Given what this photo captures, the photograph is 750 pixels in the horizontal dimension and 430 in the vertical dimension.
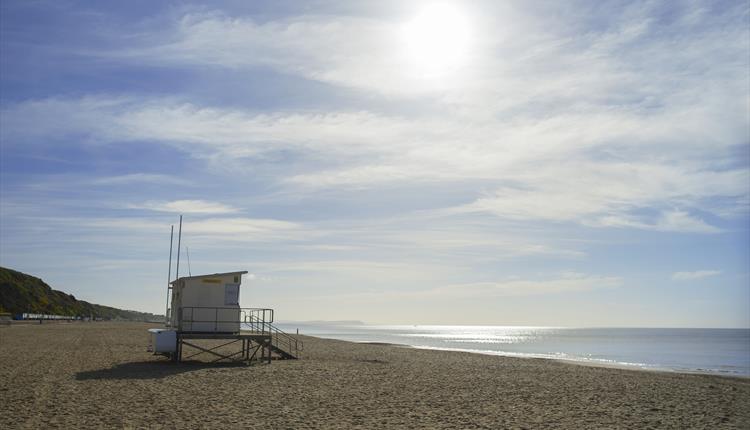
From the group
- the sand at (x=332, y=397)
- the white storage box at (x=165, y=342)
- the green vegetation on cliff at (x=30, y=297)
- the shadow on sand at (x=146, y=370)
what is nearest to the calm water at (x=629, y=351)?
the sand at (x=332, y=397)

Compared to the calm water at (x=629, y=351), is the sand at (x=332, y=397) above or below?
above

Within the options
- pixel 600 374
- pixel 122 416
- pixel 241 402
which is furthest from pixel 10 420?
pixel 600 374

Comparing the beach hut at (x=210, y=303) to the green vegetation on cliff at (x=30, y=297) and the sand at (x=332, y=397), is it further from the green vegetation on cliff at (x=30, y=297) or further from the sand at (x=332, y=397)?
the green vegetation on cliff at (x=30, y=297)

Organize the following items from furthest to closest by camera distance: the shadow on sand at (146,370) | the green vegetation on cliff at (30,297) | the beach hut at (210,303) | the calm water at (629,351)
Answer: the green vegetation on cliff at (30,297)
the calm water at (629,351)
the beach hut at (210,303)
the shadow on sand at (146,370)

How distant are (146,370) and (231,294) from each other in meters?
4.71

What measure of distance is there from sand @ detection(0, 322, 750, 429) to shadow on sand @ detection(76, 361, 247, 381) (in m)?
0.03

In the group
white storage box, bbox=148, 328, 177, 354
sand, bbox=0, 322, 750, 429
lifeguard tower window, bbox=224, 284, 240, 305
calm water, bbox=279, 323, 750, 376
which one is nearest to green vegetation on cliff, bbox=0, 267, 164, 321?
calm water, bbox=279, 323, 750, 376

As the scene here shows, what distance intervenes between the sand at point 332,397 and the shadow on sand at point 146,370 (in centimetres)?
3

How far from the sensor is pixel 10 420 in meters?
11.7

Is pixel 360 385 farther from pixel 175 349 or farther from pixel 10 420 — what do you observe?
pixel 10 420

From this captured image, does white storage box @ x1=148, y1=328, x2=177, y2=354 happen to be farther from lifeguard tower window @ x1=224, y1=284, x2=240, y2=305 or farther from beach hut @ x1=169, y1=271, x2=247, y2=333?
lifeguard tower window @ x1=224, y1=284, x2=240, y2=305

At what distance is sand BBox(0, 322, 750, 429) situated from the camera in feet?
42.0

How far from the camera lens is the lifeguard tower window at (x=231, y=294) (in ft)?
80.5

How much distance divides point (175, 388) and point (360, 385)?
219 inches
